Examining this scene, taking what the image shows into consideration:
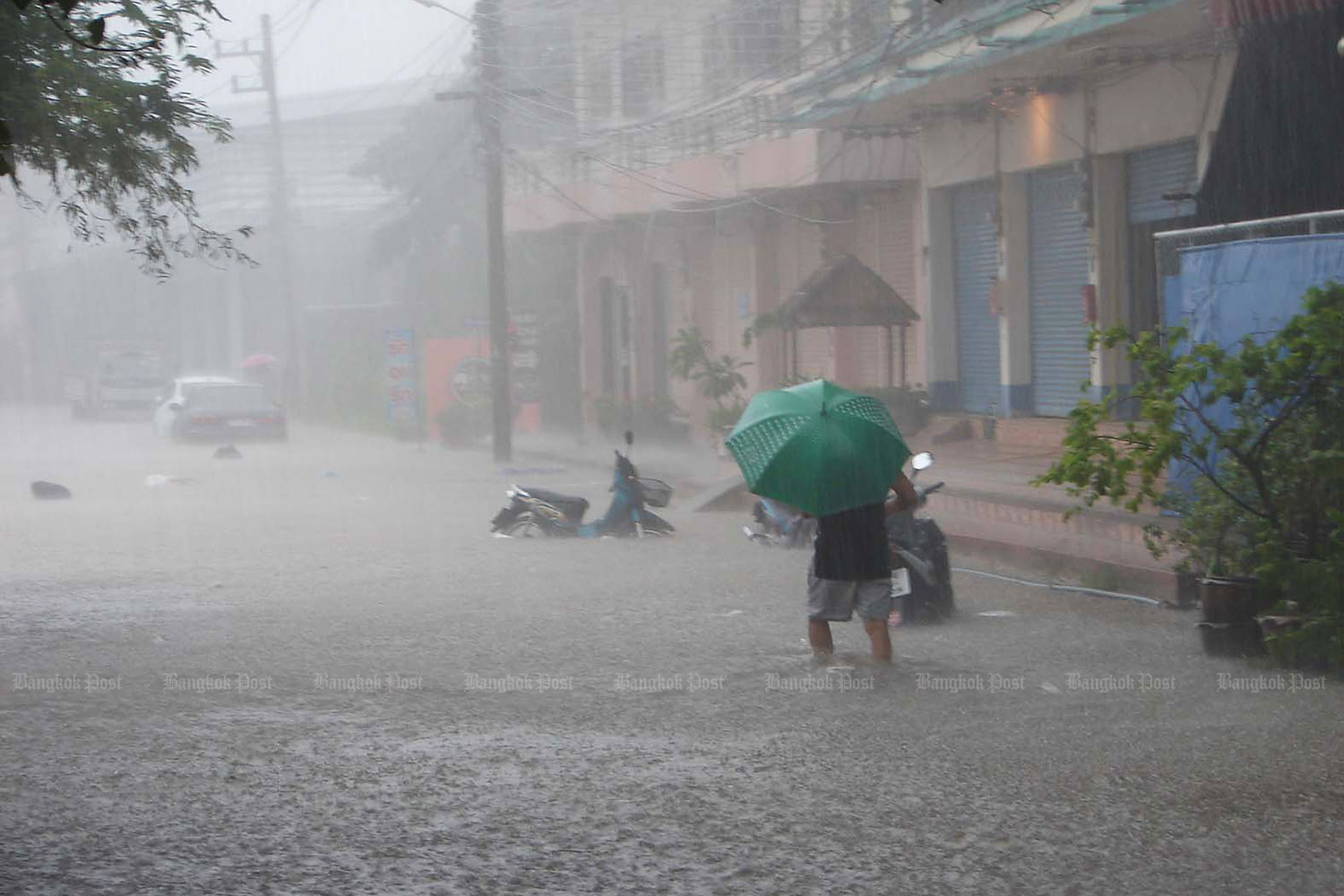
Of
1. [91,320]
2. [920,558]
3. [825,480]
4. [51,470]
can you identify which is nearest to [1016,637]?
[920,558]

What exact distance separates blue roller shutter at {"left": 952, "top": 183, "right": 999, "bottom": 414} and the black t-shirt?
13136 mm

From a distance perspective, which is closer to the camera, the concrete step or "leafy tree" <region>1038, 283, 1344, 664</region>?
"leafy tree" <region>1038, 283, 1344, 664</region>

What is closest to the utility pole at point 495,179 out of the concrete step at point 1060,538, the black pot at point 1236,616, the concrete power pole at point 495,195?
the concrete power pole at point 495,195

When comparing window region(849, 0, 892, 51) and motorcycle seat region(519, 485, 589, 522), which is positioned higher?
window region(849, 0, 892, 51)

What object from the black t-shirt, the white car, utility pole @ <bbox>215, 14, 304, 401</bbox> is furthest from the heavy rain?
utility pole @ <bbox>215, 14, 304, 401</bbox>

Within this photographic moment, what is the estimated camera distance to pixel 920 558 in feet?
33.7

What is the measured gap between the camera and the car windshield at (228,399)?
34750mm

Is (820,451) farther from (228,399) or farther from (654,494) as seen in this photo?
(228,399)

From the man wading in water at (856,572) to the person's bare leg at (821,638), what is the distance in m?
0.08

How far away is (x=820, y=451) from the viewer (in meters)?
8.52

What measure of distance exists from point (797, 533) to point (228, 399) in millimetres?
22913

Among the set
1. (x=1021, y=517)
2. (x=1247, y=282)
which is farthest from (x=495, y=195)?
(x=1247, y=282)

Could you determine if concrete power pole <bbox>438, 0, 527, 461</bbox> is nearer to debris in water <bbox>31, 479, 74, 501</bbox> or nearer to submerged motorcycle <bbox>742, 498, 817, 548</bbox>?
debris in water <bbox>31, 479, 74, 501</bbox>

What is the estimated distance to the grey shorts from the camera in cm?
870
